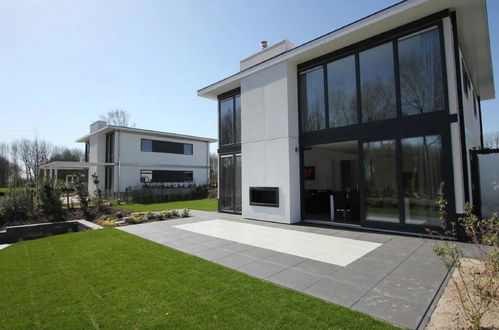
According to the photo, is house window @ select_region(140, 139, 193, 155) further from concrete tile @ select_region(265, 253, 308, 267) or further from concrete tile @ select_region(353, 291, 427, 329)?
concrete tile @ select_region(353, 291, 427, 329)

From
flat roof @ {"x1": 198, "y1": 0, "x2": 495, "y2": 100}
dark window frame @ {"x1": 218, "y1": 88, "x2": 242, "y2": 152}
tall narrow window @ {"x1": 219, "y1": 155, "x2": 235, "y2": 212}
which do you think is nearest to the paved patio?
tall narrow window @ {"x1": 219, "y1": 155, "x2": 235, "y2": 212}

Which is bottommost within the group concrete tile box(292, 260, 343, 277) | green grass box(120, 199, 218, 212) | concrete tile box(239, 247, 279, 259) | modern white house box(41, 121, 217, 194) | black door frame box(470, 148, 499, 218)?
concrete tile box(292, 260, 343, 277)

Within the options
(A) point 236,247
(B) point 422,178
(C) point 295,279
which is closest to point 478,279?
(C) point 295,279

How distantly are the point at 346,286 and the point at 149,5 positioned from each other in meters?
9.34

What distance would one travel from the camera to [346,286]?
Answer: 3.66m

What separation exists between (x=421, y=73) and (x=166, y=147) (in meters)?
21.6

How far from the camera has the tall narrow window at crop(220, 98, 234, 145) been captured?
11.7m

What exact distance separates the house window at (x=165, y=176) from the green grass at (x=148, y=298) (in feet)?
59.0

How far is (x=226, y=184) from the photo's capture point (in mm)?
11688

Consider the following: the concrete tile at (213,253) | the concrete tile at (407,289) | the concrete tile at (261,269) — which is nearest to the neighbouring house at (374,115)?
the concrete tile at (407,289)

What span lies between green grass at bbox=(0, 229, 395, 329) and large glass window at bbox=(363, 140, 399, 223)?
15.7 feet

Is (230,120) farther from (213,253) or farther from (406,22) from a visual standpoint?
(213,253)

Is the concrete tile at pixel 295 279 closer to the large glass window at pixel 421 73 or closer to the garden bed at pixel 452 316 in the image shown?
the garden bed at pixel 452 316

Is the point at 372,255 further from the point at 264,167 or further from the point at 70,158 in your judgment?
the point at 70,158
